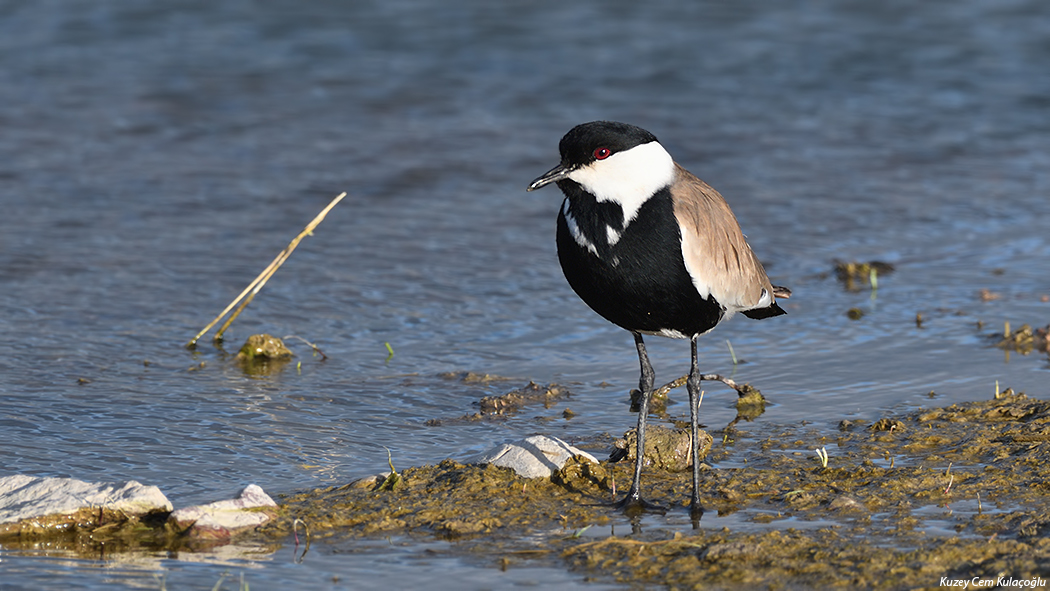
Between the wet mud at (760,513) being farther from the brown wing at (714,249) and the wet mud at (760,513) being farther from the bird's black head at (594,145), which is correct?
the bird's black head at (594,145)

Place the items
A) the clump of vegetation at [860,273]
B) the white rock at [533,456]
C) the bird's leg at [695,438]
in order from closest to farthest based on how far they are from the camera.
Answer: the bird's leg at [695,438] → the white rock at [533,456] → the clump of vegetation at [860,273]

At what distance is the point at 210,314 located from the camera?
820 centimetres

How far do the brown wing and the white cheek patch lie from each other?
0.15m

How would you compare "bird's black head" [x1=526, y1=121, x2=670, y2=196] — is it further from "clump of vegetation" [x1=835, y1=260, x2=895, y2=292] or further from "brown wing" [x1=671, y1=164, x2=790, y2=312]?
"clump of vegetation" [x1=835, y1=260, x2=895, y2=292]

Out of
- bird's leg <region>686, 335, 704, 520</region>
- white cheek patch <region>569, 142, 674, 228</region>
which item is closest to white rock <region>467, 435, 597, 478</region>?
bird's leg <region>686, 335, 704, 520</region>

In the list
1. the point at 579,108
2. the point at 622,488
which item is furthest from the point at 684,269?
the point at 579,108

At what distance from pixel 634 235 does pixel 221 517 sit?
6.29ft

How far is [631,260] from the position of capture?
207 inches

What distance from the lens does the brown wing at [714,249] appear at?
211 inches

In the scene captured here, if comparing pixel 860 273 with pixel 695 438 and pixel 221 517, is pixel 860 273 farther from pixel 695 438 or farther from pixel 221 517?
pixel 221 517

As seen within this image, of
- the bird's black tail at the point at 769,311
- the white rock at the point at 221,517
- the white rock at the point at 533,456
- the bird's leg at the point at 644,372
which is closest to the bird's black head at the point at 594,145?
the bird's leg at the point at 644,372

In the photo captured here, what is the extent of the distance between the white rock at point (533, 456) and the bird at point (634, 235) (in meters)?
0.34

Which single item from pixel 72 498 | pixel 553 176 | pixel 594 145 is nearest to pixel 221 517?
pixel 72 498

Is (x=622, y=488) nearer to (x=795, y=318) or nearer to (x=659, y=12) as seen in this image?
(x=795, y=318)
